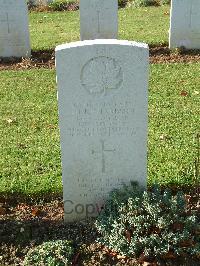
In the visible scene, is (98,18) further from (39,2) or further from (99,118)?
(39,2)

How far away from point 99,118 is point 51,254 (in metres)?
1.30

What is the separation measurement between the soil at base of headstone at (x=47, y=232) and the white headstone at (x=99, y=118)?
8.1 inches

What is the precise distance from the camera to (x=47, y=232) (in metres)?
4.41

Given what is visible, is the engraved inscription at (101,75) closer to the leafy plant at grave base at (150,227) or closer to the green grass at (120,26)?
the leafy plant at grave base at (150,227)

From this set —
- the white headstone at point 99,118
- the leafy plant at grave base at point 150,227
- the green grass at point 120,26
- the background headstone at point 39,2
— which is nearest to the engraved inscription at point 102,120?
the white headstone at point 99,118

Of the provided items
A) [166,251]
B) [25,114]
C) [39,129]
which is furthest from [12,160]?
[166,251]

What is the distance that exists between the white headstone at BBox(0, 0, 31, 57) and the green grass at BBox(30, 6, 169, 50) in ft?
2.41

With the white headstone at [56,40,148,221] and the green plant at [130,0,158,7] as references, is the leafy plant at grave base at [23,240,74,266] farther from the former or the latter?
the green plant at [130,0,158,7]

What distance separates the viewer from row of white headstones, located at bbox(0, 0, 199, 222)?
13.1ft

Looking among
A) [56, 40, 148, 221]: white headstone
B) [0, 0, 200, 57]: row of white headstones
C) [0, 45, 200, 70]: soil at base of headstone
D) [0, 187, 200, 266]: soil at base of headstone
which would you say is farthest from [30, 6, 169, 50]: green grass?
[56, 40, 148, 221]: white headstone

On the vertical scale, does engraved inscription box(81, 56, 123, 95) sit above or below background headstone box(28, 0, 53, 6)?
below

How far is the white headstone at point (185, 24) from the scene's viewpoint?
991 centimetres

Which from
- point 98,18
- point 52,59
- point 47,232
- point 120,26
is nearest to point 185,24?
point 98,18

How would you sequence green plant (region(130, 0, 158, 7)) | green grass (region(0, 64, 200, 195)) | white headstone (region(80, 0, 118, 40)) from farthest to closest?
green plant (region(130, 0, 158, 7)) → white headstone (region(80, 0, 118, 40)) → green grass (region(0, 64, 200, 195))
